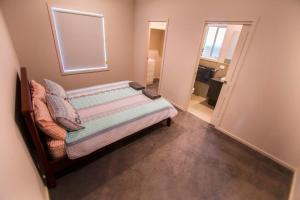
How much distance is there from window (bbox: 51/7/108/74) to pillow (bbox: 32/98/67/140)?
200 centimetres

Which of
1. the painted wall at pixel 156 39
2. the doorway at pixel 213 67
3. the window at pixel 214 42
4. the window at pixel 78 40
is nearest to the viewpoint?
the window at pixel 78 40

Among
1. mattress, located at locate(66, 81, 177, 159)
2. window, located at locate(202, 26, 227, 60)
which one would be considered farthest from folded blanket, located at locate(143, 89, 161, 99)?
window, located at locate(202, 26, 227, 60)

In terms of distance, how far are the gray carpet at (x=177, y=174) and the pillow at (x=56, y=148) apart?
402 mm

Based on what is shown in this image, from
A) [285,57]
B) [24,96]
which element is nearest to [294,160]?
[285,57]

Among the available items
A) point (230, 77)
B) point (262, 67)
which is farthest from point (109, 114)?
point (262, 67)

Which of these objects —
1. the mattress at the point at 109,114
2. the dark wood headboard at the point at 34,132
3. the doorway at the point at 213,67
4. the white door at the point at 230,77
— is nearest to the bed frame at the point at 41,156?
the dark wood headboard at the point at 34,132

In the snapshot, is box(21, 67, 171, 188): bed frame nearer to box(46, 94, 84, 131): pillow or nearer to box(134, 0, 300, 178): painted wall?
box(46, 94, 84, 131): pillow

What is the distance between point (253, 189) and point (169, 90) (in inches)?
98.2

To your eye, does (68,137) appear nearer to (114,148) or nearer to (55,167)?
(55,167)

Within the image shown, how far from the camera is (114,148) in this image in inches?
86.5

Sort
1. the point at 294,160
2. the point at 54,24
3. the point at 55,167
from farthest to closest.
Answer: the point at 54,24
the point at 294,160
the point at 55,167

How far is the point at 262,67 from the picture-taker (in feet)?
6.85

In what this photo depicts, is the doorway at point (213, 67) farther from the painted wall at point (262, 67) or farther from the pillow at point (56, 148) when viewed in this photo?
the pillow at point (56, 148)

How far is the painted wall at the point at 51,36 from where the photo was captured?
8.18ft
